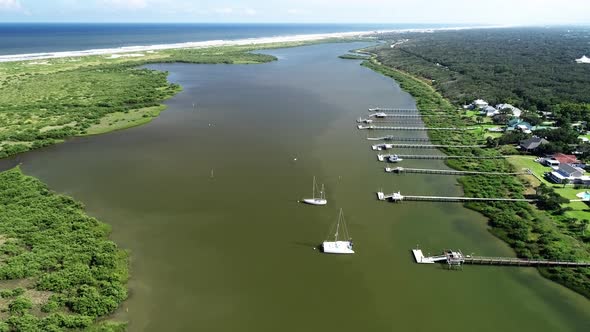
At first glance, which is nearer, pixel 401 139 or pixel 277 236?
pixel 277 236

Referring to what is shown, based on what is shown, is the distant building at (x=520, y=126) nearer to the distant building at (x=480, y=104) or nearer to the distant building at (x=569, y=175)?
the distant building at (x=480, y=104)

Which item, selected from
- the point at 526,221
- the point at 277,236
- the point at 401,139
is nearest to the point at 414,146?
the point at 401,139

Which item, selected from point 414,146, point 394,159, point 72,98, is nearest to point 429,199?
point 394,159

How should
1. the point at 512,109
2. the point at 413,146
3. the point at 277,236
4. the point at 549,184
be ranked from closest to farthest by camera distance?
the point at 277,236 < the point at 549,184 < the point at 413,146 < the point at 512,109

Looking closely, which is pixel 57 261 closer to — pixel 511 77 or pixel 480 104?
pixel 480 104

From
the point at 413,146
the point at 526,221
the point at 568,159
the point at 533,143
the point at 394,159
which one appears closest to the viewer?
the point at 526,221

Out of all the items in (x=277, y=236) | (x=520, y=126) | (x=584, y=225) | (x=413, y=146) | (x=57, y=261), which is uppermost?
(x=57, y=261)

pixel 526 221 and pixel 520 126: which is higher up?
pixel 520 126
